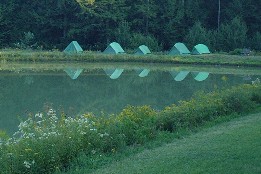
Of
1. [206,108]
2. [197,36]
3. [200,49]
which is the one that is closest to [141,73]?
[200,49]

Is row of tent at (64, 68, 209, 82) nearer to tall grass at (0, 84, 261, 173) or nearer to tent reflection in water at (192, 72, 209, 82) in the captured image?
tent reflection in water at (192, 72, 209, 82)

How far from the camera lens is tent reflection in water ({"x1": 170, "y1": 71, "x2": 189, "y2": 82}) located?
72.6ft

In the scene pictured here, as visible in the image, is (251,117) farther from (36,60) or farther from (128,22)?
(128,22)

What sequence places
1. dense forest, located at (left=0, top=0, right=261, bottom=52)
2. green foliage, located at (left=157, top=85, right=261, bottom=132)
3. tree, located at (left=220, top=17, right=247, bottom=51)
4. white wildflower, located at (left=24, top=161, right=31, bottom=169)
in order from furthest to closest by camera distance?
1. dense forest, located at (left=0, top=0, right=261, bottom=52)
2. tree, located at (left=220, top=17, right=247, bottom=51)
3. green foliage, located at (left=157, top=85, right=261, bottom=132)
4. white wildflower, located at (left=24, top=161, right=31, bottom=169)

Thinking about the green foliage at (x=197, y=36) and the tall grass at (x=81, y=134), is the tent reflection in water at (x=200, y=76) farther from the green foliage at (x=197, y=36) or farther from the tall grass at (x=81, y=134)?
the green foliage at (x=197, y=36)

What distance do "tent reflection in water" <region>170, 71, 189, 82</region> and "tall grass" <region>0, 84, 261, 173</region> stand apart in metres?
11.2

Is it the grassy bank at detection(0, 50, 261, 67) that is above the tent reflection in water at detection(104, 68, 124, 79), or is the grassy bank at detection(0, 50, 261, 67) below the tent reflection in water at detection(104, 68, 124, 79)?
below

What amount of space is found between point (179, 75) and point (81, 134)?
53.8 ft

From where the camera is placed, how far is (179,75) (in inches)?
925

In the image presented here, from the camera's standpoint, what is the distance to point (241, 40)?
37.7 meters

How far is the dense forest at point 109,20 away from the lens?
3991 centimetres

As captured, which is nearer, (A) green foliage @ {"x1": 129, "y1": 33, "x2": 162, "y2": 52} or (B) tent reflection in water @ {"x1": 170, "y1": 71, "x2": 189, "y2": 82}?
(B) tent reflection in water @ {"x1": 170, "y1": 71, "x2": 189, "y2": 82}

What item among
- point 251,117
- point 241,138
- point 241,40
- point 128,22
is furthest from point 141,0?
point 241,138

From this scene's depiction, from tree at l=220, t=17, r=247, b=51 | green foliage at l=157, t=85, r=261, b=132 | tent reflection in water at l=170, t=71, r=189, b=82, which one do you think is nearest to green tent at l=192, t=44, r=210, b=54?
tree at l=220, t=17, r=247, b=51
